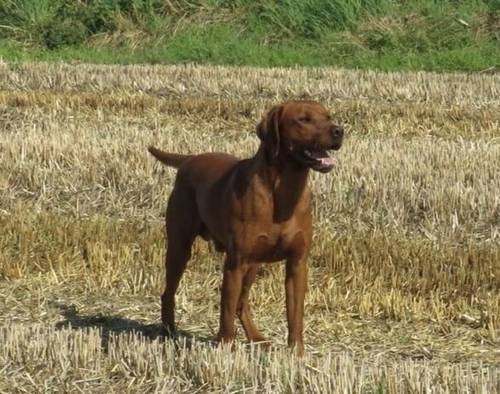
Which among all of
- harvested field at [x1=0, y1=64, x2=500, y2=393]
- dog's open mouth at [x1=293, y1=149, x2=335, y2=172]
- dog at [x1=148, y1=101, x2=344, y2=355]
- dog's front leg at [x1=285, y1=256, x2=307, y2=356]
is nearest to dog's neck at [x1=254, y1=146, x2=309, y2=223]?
dog at [x1=148, y1=101, x2=344, y2=355]

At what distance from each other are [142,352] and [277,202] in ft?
3.27

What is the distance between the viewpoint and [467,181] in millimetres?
10062

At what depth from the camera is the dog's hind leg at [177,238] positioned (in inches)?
280

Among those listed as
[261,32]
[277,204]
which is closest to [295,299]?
[277,204]

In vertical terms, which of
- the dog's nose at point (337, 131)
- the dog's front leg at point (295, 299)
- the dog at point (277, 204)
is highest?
the dog's nose at point (337, 131)

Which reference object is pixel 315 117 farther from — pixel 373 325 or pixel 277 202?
pixel 373 325

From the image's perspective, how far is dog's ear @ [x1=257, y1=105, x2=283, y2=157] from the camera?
6348 millimetres

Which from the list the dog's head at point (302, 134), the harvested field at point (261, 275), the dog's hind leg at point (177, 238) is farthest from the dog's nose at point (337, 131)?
the dog's hind leg at point (177, 238)

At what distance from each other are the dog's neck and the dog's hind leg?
0.78 m

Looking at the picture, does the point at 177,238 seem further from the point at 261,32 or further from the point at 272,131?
the point at 261,32

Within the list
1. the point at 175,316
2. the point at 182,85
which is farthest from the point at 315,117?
the point at 182,85

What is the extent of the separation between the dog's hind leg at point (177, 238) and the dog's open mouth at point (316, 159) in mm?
964

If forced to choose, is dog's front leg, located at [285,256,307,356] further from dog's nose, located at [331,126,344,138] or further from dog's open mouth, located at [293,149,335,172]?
dog's nose, located at [331,126,344,138]

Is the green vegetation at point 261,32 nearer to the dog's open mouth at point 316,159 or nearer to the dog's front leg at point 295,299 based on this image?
the dog's front leg at point 295,299
